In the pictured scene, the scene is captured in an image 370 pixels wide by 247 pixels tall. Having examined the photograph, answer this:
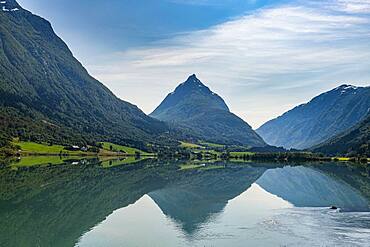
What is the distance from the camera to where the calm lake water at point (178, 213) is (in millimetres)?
44094

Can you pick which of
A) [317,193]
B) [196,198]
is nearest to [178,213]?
[196,198]

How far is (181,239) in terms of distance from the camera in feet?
144

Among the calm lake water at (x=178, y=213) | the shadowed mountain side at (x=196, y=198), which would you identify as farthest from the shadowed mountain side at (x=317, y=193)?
the shadowed mountain side at (x=196, y=198)

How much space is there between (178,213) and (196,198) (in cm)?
1771

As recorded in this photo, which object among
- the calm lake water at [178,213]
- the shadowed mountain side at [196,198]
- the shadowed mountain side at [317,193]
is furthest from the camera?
the shadowed mountain side at [317,193]

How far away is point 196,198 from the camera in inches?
3221

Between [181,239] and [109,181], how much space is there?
63.6 metres

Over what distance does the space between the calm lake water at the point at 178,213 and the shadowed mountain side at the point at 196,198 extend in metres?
0.16

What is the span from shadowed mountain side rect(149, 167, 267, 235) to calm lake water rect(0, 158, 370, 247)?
162 mm

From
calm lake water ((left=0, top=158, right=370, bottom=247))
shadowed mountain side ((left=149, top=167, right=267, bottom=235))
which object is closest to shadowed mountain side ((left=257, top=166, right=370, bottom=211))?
calm lake water ((left=0, top=158, right=370, bottom=247))

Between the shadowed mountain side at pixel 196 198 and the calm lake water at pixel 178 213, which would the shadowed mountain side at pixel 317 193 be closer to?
the calm lake water at pixel 178 213

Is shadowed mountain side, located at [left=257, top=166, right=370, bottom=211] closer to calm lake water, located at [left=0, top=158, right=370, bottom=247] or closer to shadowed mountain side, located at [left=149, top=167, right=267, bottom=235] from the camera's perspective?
calm lake water, located at [left=0, top=158, right=370, bottom=247]

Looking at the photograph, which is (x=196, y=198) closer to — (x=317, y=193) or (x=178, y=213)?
(x=178, y=213)

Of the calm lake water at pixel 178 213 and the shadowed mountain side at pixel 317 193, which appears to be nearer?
the calm lake water at pixel 178 213
